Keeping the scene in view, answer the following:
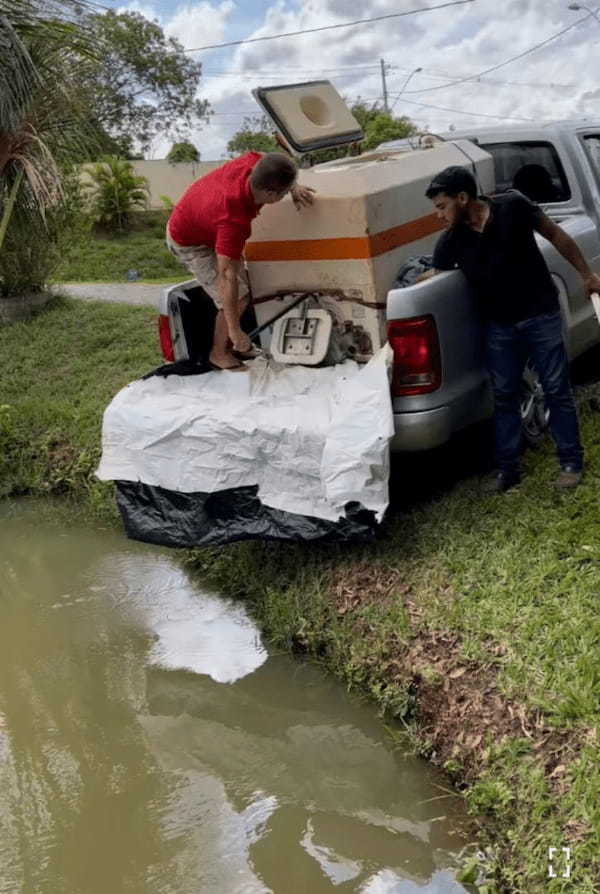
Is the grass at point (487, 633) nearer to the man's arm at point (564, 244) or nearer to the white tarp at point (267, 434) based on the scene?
the white tarp at point (267, 434)

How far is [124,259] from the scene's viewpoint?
72.1 feet

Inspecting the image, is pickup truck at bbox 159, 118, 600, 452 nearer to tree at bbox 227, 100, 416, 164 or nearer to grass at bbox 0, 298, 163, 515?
grass at bbox 0, 298, 163, 515

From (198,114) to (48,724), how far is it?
36.0 m

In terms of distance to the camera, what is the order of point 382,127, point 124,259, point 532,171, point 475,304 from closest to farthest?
point 475,304 < point 532,171 < point 124,259 < point 382,127

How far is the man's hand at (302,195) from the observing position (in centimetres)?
419

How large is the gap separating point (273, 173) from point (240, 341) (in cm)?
84

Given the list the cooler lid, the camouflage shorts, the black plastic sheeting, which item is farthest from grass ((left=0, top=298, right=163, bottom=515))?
the cooler lid

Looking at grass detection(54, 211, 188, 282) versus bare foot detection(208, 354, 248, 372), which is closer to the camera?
bare foot detection(208, 354, 248, 372)

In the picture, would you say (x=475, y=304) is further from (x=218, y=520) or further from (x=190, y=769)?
(x=190, y=769)

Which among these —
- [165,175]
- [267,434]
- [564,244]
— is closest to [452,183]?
[564,244]

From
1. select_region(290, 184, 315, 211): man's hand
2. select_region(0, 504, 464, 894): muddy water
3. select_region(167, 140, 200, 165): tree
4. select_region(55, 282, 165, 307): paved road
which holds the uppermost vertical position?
select_region(167, 140, 200, 165): tree

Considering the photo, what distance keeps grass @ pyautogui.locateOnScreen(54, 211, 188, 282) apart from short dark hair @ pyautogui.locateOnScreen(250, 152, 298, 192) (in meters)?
15.0

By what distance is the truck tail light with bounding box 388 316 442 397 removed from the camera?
4047 mm

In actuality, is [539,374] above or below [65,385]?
above
